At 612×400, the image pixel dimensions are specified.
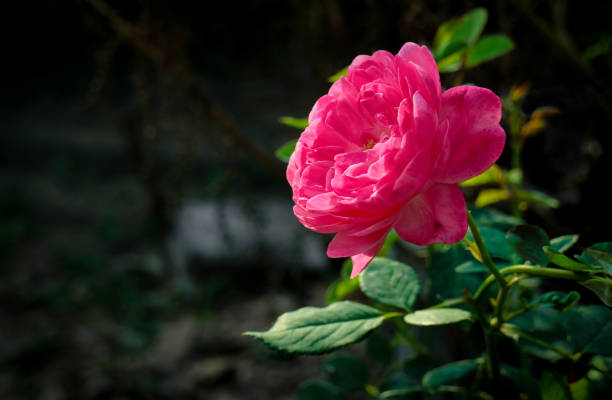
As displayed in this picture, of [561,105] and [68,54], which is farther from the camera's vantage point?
[68,54]

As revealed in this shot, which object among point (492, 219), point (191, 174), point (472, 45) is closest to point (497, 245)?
point (492, 219)

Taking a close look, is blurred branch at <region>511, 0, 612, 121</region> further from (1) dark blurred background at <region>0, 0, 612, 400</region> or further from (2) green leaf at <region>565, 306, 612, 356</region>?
(2) green leaf at <region>565, 306, 612, 356</region>

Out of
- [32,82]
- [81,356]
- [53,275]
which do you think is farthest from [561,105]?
[32,82]

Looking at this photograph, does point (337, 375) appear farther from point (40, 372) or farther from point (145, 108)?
Answer: point (40, 372)

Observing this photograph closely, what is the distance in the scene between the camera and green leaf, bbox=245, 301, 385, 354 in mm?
314

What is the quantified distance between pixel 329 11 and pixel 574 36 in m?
0.55

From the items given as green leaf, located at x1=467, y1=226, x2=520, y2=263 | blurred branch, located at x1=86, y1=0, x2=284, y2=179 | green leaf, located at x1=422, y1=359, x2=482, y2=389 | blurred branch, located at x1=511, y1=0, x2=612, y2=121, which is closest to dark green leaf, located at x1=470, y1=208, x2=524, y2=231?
green leaf, located at x1=467, y1=226, x2=520, y2=263

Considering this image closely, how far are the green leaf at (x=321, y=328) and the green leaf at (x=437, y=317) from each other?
0.03 metres

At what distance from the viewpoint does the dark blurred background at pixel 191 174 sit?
84 centimetres

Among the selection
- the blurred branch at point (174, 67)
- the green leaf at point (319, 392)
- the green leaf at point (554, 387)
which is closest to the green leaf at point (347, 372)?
the green leaf at point (319, 392)

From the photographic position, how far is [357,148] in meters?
0.36

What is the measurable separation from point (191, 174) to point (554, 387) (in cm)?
284

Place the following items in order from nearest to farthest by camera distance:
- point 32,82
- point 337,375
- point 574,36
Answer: point 337,375 < point 574,36 < point 32,82

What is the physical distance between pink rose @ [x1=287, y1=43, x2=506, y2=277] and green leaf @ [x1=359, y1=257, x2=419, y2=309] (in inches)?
3.7
